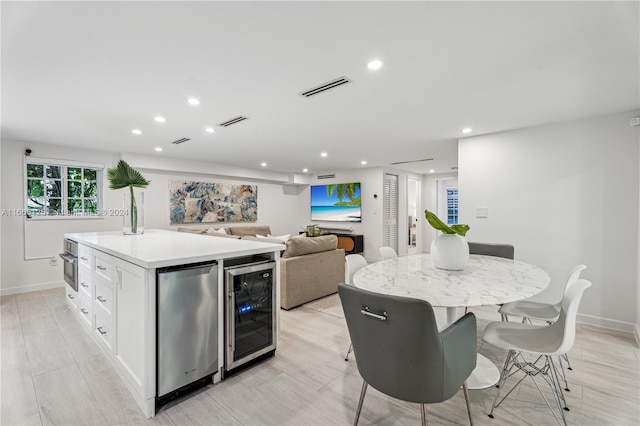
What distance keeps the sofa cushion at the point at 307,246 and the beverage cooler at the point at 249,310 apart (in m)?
1.22

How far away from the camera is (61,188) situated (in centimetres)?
489

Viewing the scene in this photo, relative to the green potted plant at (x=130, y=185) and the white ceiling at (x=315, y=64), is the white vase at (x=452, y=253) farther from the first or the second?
the green potted plant at (x=130, y=185)

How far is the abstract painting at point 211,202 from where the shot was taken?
6.28 metres

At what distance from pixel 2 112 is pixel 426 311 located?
14.8 feet

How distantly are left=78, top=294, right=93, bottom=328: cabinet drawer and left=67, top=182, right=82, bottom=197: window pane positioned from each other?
9.35 ft

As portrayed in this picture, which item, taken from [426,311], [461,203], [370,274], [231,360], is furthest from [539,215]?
[231,360]

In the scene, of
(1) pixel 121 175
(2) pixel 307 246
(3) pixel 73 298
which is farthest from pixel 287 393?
(3) pixel 73 298

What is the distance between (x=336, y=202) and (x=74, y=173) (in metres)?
5.53

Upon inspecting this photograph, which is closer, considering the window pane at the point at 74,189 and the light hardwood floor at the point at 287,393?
the light hardwood floor at the point at 287,393

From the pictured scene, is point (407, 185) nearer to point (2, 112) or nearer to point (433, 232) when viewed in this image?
point (433, 232)

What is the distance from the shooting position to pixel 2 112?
3119 millimetres

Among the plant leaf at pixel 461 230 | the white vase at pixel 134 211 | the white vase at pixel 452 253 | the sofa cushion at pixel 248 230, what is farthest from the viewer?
the sofa cushion at pixel 248 230

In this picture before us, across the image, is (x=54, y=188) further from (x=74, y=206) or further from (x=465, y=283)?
(x=465, y=283)

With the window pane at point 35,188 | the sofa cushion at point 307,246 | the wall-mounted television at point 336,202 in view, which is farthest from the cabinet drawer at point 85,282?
the wall-mounted television at point 336,202
